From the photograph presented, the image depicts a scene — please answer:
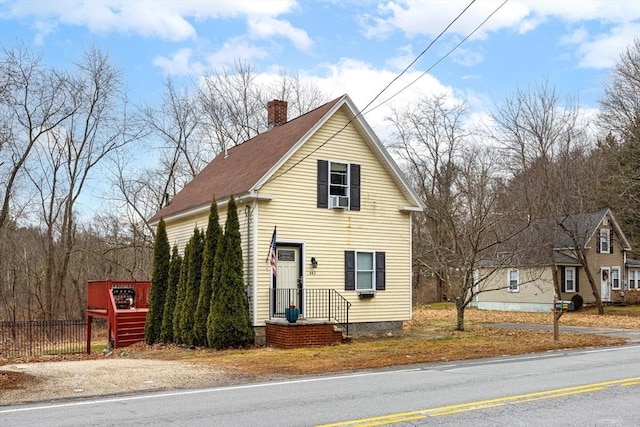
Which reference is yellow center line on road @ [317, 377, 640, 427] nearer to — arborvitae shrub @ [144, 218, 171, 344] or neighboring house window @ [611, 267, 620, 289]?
arborvitae shrub @ [144, 218, 171, 344]

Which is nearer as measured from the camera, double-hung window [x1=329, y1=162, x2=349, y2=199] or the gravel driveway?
the gravel driveway

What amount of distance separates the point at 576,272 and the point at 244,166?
2627 cm

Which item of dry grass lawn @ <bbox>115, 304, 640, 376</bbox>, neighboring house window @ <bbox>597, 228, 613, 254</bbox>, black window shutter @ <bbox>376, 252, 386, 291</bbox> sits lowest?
dry grass lawn @ <bbox>115, 304, 640, 376</bbox>

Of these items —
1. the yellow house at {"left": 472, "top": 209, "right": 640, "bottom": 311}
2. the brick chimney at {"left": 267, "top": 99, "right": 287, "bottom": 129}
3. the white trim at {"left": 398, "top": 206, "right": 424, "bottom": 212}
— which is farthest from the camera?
the yellow house at {"left": 472, "top": 209, "right": 640, "bottom": 311}

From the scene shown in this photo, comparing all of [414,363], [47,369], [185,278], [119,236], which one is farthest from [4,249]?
[414,363]

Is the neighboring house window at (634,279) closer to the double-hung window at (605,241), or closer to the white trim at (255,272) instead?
the double-hung window at (605,241)

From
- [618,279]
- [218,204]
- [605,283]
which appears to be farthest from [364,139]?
[618,279]

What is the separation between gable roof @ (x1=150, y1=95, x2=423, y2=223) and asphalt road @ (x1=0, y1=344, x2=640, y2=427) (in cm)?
861

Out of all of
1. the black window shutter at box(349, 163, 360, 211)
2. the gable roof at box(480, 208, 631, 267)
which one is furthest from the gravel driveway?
the gable roof at box(480, 208, 631, 267)

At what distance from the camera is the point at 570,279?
39562mm

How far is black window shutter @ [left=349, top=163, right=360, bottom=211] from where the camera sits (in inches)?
819

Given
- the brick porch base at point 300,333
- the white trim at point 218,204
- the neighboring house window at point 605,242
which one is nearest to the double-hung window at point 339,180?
the white trim at point 218,204

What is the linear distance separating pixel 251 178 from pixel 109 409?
448 inches

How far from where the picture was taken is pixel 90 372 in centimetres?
1248
